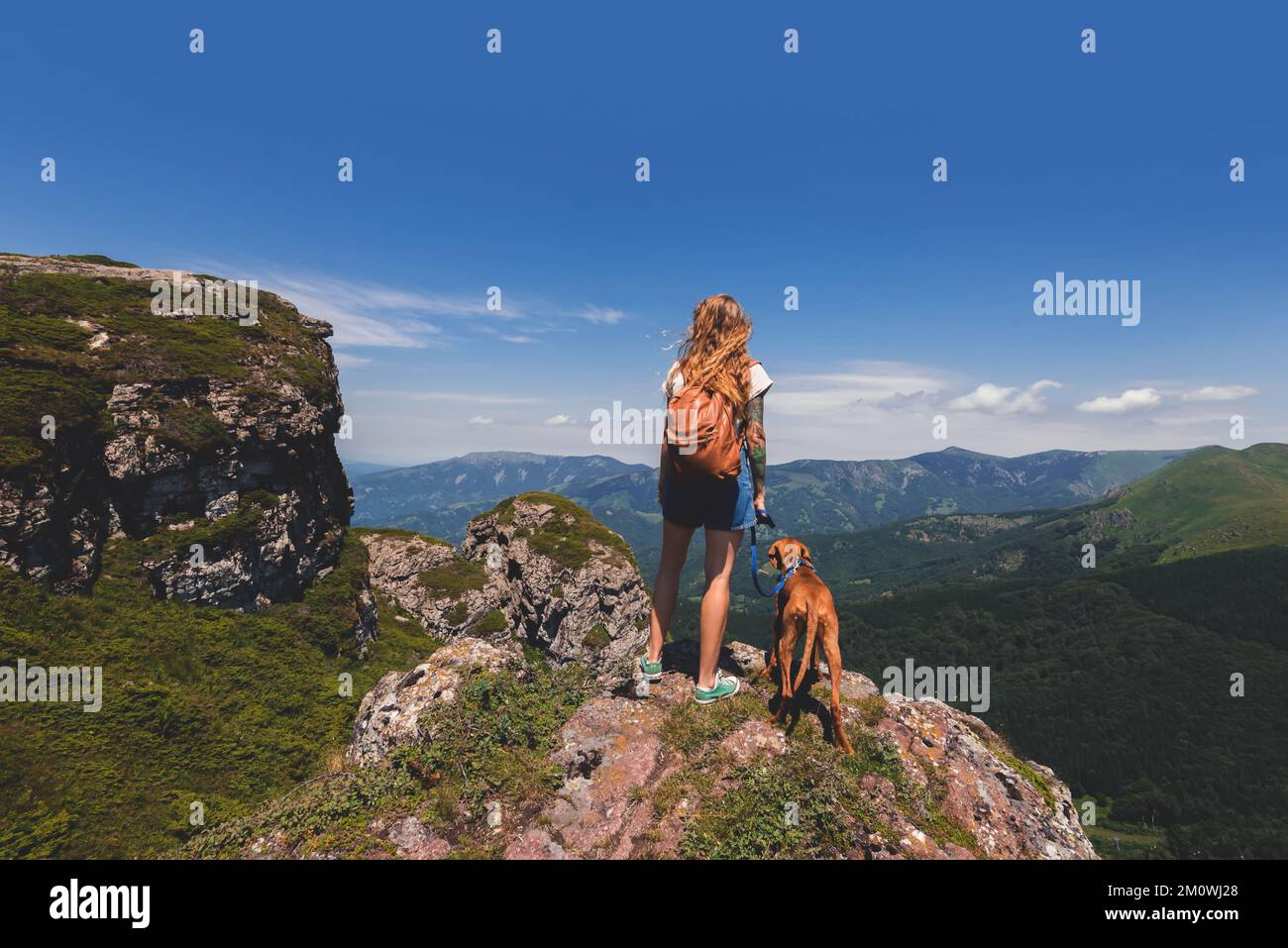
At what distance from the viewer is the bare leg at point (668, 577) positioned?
711 cm

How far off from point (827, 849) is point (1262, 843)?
197 metres

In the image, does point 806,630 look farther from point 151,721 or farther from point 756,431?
point 151,721

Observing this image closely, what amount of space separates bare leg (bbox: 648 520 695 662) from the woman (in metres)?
0.02

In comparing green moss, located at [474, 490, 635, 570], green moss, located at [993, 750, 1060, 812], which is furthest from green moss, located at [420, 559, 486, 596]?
green moss, located at [993, 750, 1060, 812]

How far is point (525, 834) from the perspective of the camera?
5656mm

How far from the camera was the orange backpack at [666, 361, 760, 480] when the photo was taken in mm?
6000

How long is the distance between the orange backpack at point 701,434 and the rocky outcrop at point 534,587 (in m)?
72.2

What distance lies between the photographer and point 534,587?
78.1 m

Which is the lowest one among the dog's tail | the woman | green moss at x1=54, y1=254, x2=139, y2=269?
the dog's tail

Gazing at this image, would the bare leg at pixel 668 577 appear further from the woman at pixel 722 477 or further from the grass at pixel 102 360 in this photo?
the grass at pixel 102 360

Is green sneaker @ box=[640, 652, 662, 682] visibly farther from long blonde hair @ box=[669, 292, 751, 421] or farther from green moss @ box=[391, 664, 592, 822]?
long blonde hair @ box=[669, 292, 751, 421]
